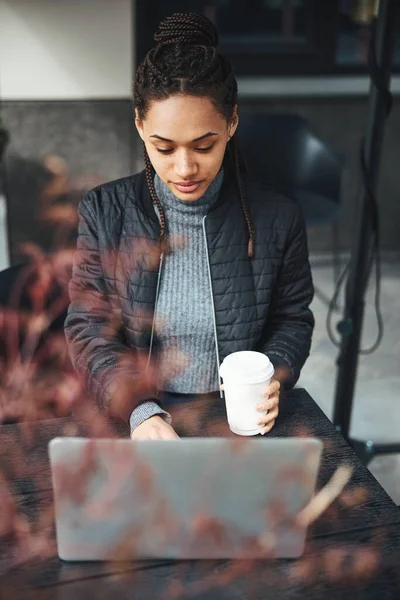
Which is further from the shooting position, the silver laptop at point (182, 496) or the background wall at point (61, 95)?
the background wall at point (61, 95)

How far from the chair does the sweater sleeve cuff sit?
7.21 ft

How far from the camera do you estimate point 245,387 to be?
125 centimetres

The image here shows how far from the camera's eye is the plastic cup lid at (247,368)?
125 cm

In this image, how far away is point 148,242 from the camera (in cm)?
159

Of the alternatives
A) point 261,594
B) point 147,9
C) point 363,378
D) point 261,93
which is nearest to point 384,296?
point 363,378

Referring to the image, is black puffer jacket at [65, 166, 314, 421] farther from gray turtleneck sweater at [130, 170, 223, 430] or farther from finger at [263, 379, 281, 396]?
finger at [263, 379, 281, 396]

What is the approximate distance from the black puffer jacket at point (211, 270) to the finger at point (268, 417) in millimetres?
229

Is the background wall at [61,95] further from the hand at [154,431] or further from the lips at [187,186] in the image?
the hand at [154,431]

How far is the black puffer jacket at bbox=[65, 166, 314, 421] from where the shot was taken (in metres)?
1.58

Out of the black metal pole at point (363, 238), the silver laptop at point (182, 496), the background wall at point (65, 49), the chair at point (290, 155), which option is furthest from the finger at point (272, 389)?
the background wall at point (65, 49)

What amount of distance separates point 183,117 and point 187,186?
13cm

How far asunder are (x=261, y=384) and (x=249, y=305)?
36 cm

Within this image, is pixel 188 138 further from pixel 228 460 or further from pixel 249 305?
pixel 228 460

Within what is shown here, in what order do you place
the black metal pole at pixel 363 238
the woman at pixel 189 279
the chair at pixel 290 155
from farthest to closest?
the chair at pixel 290 155 → the black metal pole at pixel 363 238 → the woman at pixel 189 279
